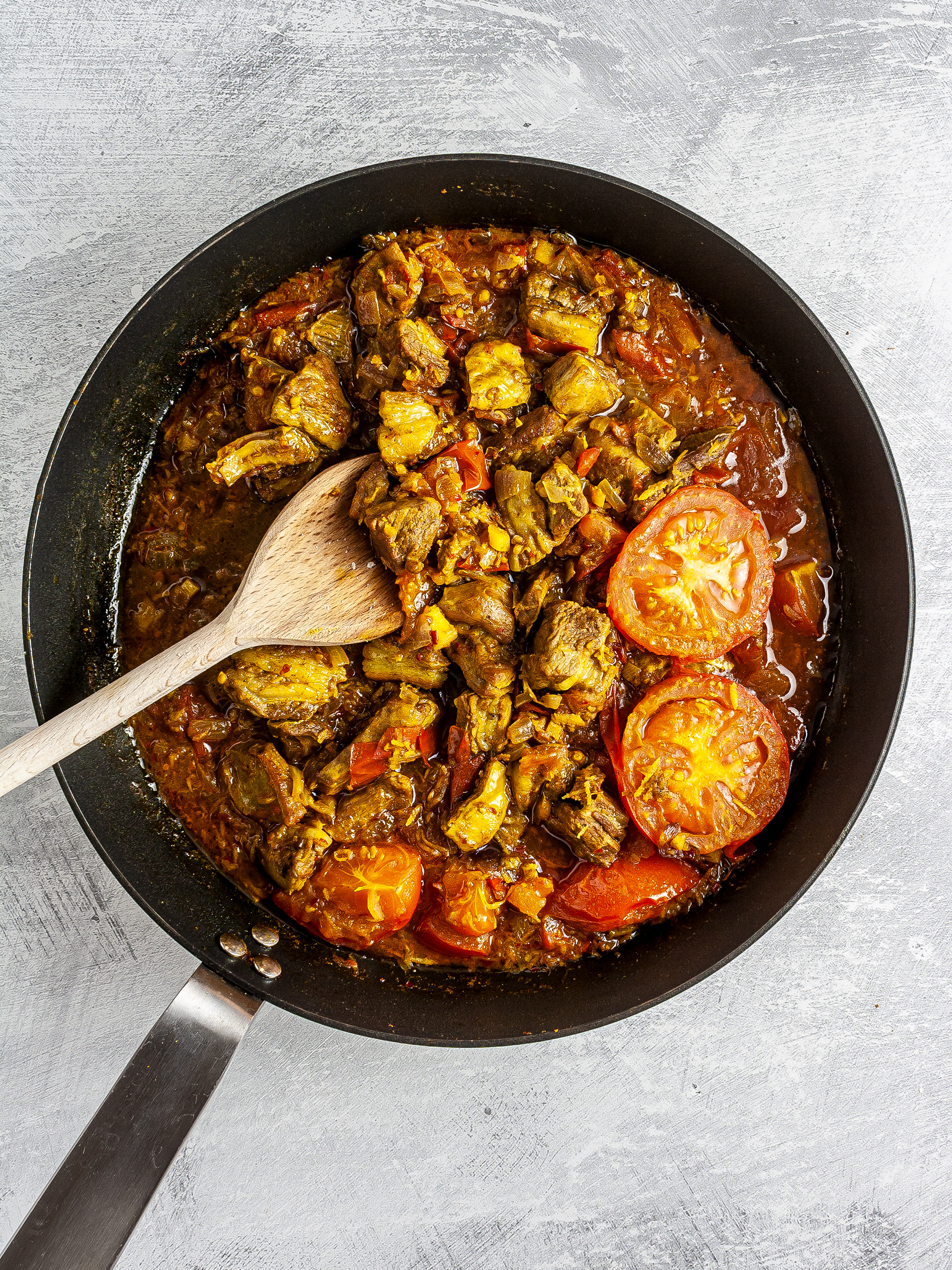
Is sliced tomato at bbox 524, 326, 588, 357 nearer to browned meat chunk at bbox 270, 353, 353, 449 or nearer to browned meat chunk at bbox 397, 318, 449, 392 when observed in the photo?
browned meat chunk at bbox 397, 318, 449, 392

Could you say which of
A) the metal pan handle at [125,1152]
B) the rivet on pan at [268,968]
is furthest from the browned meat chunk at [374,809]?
the metal pan handle at [125,1152]

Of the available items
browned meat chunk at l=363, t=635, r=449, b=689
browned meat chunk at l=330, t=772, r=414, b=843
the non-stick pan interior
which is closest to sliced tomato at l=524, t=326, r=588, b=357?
the non-stick pan interior

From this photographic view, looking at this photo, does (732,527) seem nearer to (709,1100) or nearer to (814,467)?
(814,467)

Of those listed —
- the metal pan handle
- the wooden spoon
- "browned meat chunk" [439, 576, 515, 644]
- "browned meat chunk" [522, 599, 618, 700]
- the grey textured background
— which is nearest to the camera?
the metal pan handle

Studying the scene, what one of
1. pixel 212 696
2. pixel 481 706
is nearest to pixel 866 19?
pixel 481 706

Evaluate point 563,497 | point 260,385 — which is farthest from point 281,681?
point 563,497

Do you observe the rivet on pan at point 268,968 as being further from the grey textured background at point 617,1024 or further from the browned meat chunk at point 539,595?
the browned meat chunk at point 539,595
